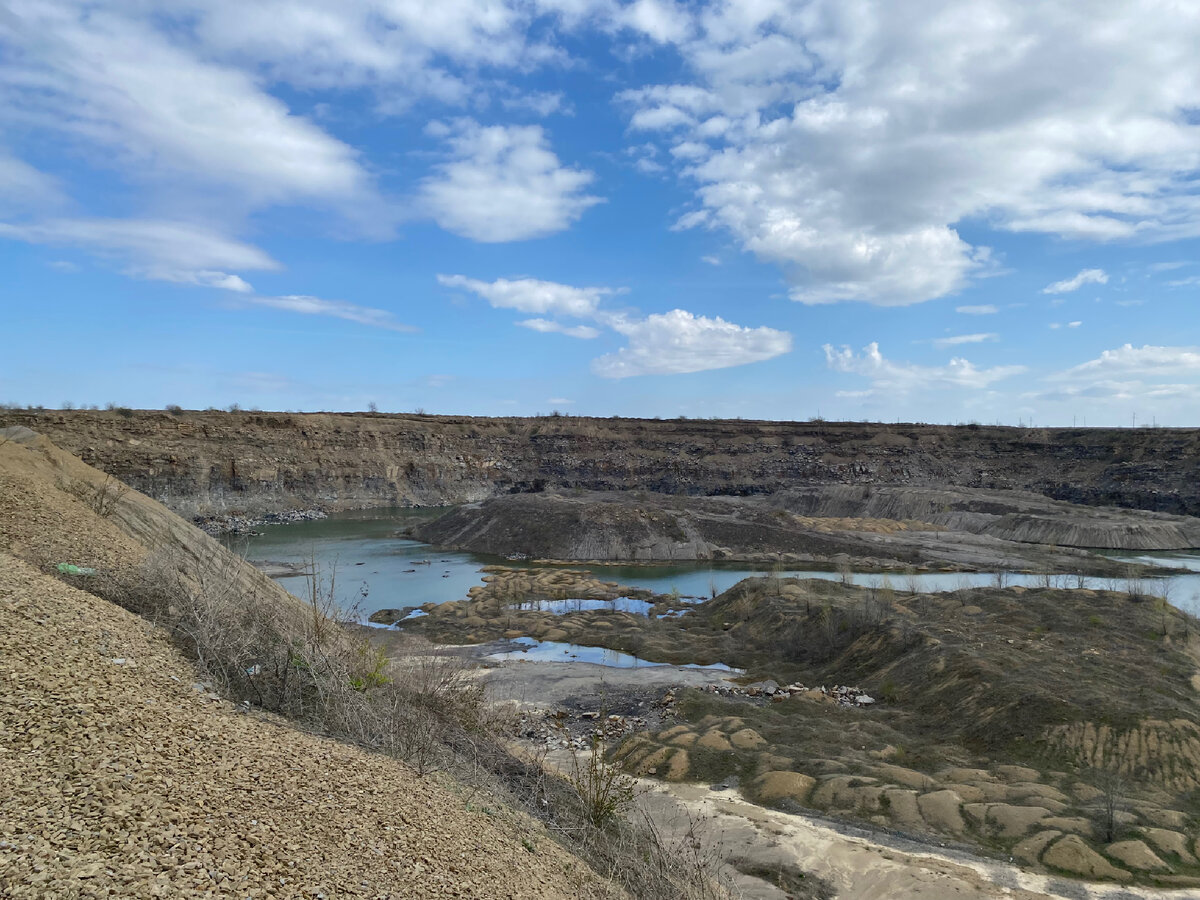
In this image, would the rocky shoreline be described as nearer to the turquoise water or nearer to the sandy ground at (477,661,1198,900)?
the turquoise water

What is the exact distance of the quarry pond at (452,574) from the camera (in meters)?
29.7

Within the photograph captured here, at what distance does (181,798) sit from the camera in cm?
361

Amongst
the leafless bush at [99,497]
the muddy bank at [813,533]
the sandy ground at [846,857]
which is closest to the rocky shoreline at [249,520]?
the muddy bank at [813,533]

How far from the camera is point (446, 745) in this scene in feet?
23.3

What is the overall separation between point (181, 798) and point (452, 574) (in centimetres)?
3233

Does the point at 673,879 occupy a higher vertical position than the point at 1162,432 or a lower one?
lower

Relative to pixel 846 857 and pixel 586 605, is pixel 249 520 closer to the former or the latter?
pixel 586 605

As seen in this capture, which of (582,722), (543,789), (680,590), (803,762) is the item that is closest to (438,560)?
(680,590)

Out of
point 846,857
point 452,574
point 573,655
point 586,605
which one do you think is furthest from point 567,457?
point 846,857

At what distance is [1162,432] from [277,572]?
71229 mm

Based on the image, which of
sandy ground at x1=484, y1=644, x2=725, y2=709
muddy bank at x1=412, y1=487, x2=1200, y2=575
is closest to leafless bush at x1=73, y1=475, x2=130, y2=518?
sandy ground at x1=484, y1=644, x2=725, y2=709

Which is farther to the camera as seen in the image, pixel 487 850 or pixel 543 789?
pixel 543 789

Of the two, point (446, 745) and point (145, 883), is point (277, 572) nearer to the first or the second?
point (446, 745)

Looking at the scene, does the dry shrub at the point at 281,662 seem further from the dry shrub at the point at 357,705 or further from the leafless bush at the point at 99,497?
the leafless bush at the point at 99,497
